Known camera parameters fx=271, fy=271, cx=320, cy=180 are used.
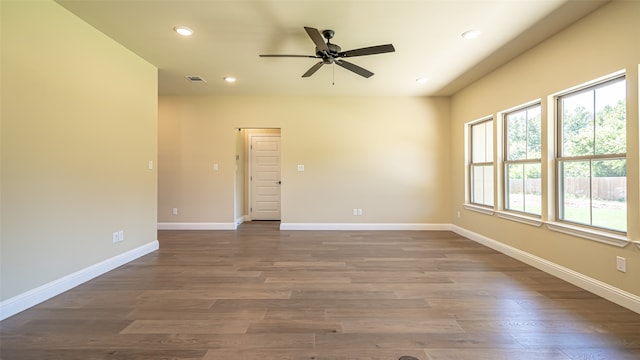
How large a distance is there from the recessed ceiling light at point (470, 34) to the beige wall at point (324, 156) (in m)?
2.35

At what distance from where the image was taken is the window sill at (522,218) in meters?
3.19

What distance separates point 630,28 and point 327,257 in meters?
3.59

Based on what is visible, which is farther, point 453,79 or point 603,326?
point 453,79

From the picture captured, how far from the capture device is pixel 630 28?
2193mm

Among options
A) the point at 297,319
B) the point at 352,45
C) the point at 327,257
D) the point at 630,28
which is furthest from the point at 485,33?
the point at 297,319

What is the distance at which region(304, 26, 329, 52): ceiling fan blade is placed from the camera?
251 cm

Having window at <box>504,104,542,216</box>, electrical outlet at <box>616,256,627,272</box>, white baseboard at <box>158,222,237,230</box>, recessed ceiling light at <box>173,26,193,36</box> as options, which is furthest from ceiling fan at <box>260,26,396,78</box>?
white baseboard at <box>158,222,237,230</box>

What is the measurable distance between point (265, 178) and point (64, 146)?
418 cm

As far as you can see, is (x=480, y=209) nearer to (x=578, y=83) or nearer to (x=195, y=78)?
(x=578, y=83)

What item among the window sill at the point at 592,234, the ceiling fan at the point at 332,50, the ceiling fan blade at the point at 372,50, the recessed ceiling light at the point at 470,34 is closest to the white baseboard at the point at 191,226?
the ceiling fan at the point at 332,50

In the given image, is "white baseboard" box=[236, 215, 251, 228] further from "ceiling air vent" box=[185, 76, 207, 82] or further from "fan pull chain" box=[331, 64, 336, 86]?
"fan pull chain" box=[331, 64, 336, 86]

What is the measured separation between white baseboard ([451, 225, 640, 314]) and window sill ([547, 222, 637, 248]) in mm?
372

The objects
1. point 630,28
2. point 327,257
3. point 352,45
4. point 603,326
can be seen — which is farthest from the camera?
point 327,257

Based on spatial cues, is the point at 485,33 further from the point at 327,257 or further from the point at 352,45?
the point at 327,257
